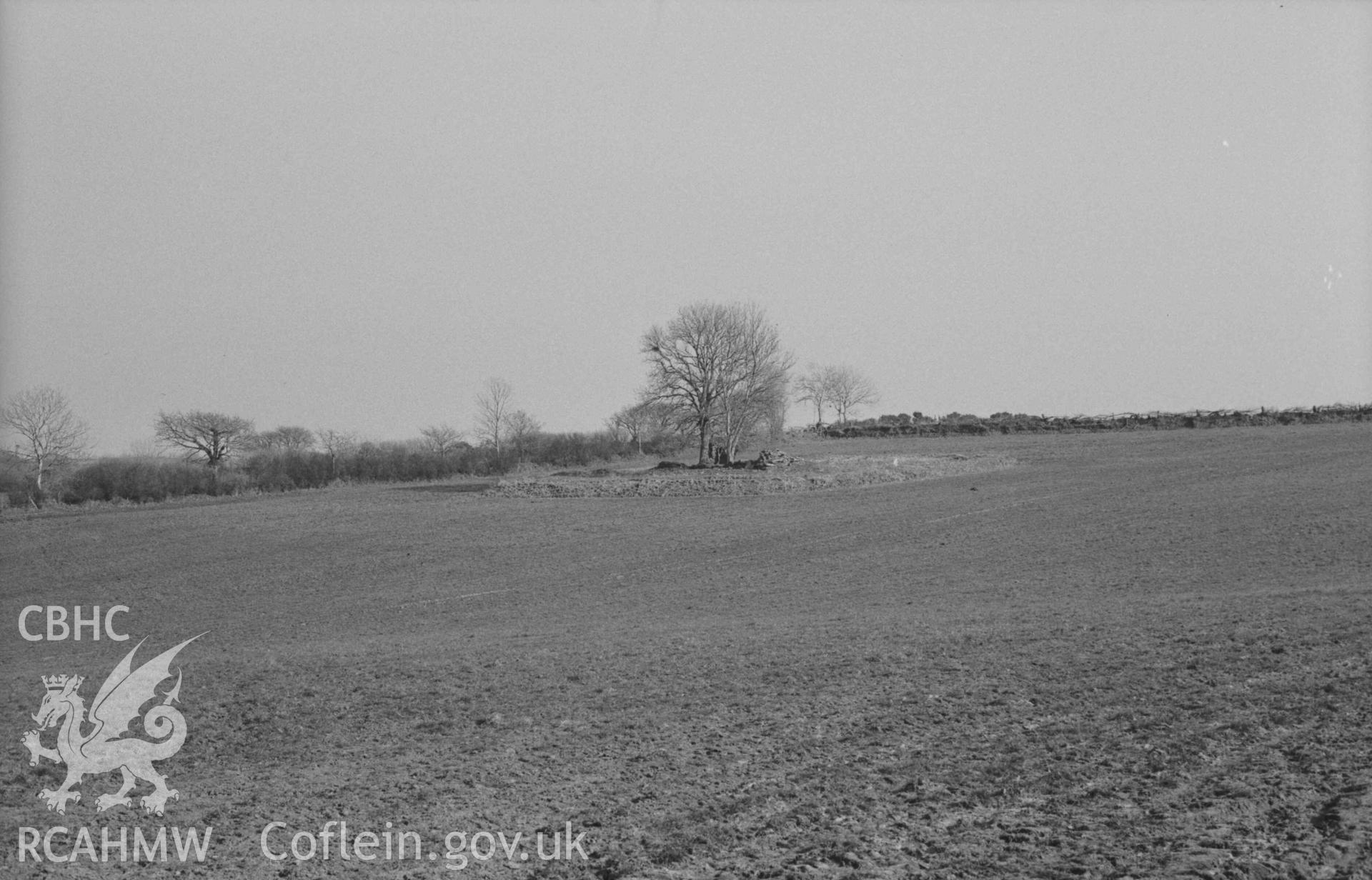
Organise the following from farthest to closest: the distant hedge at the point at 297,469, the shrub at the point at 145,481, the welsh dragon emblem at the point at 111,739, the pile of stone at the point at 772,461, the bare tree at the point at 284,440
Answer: the bare tree at the point at 284,440 → the distant hedge at the point at 297,469 → the shrub at the point at 145,481 → the pile of stone at the point at 772,461 → the welsh dragon emblem at the point at 111,739

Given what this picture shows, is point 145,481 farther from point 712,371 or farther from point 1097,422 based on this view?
point 1097,422

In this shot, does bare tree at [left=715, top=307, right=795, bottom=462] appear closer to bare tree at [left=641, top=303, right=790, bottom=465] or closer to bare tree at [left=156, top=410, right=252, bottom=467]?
bare tree at [left=641, top=303, right=790, bottom=465]

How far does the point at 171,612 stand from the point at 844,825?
2048 cm

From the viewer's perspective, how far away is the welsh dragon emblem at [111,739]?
7617 millimetres

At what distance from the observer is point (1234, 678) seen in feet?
29.7

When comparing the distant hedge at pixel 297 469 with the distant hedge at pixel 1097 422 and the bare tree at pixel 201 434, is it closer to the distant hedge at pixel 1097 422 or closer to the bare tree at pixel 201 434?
the bare tree at pixel 201 434

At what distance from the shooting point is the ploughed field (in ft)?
19.4

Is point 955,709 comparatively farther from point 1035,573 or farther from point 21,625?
point 21,625

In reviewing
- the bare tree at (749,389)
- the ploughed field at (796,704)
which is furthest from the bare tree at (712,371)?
the ploughed field at (796,704)

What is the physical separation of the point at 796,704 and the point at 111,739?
709 cm

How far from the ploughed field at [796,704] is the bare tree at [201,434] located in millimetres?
43120

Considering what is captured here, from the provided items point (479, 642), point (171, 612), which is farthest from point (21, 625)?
point (479, 642)

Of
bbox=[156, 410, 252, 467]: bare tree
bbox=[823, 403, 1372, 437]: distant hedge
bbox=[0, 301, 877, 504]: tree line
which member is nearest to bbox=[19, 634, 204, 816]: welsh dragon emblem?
bbox=[0, 301, 877, 504]: tree line

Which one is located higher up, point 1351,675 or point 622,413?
point 622,413
